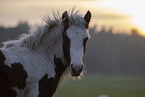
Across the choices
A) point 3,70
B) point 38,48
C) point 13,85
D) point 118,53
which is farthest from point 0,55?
point 118,53

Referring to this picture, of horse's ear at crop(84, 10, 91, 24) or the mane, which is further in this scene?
horse's ear at crop(84, 10, 91, 24)

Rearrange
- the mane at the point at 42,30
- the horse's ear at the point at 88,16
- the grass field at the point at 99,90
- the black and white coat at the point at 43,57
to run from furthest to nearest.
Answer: the grass field at the point at 99,90 < the horse's ear at the point at 88,16 < the mane at the point at 42,30 < the black and white coat at the point at 43,57

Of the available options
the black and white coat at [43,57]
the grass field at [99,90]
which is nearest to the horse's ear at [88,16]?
the black and white coat at [43,57]

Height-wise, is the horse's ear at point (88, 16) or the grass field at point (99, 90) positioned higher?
the horse's ear at point (88, 16)

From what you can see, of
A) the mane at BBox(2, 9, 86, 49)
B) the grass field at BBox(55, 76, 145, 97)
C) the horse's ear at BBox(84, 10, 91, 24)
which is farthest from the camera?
the grass field at BBox(55, 76, 145, 97)

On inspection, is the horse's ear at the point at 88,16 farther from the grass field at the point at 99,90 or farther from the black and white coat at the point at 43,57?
the grass field at the point at 99,90

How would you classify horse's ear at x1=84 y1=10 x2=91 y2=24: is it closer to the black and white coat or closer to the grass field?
the black and white coat

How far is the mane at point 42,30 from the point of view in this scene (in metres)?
4.50

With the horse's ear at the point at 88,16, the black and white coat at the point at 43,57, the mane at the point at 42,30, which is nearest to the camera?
the black and white coat at the point at 43,57

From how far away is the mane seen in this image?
450 centimetres

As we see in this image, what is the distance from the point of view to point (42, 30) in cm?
468

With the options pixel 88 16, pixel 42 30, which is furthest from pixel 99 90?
pixel 42 30

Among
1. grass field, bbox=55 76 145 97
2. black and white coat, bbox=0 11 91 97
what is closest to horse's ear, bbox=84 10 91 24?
black and white coat, bbox=0 11 91 97

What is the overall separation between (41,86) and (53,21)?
149 cm
